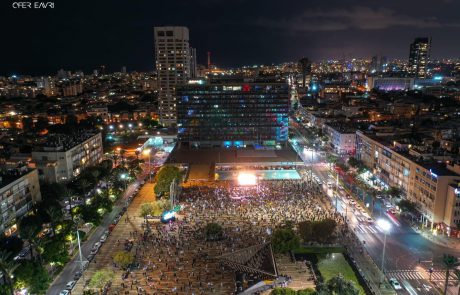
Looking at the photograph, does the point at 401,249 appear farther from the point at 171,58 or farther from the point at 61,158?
the point at 171,58

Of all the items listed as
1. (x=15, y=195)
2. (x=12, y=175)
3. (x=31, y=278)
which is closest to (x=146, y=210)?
(x=15, y=195)

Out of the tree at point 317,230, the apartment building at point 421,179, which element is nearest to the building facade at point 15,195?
the tree at point 317,230

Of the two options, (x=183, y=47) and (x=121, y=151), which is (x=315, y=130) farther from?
(x=121, y=151)

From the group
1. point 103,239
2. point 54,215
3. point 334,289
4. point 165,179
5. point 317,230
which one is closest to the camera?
point 334,289

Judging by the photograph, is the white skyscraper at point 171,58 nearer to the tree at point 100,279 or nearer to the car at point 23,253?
the car at point 23,253

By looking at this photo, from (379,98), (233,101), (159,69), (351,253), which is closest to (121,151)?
(233,101)

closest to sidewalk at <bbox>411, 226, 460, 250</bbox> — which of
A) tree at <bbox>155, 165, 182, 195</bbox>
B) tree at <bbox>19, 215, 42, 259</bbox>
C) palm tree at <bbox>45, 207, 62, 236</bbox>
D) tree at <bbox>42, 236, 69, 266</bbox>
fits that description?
tree at <bbox>155, 165, 182, 195</bbox>
